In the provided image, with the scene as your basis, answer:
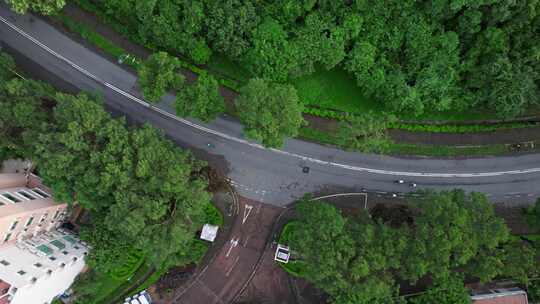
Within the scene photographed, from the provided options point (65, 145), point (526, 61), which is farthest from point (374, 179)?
point (65, 145)

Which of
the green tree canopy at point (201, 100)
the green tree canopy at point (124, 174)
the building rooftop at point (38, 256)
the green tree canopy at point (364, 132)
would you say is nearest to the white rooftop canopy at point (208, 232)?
the green tree canopy at point (124, 174)

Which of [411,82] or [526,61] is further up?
[526,61]

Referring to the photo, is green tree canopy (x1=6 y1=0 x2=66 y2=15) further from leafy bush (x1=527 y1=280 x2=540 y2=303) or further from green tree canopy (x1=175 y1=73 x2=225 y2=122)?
leafy bush (x1=527 y1=280 x2=540 y2=303)

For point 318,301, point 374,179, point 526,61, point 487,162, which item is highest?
point 526,61

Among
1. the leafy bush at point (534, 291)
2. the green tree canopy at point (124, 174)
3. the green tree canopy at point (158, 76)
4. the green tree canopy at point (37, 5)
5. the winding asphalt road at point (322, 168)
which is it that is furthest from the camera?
the winding asphalt road at point (322, 168)

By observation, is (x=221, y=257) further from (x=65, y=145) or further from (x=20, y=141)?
(x=20, y=141)

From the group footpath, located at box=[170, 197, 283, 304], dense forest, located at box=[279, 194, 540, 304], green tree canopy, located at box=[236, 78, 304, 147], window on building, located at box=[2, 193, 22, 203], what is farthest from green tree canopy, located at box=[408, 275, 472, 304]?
window on building, located at box=[2, 193, 22, 203]

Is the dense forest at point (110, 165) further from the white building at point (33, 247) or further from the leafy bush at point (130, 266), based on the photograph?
the leafy bush at point (130, 266)

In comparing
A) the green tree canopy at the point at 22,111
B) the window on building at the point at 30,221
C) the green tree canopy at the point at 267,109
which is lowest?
the window on building at the point at 30,221
